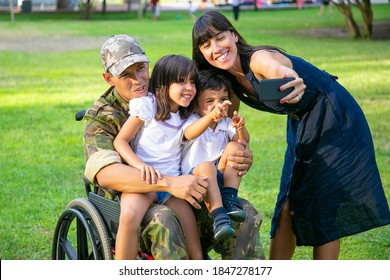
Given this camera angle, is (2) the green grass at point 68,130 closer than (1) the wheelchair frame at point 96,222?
No

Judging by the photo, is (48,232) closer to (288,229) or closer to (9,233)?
(9,233)

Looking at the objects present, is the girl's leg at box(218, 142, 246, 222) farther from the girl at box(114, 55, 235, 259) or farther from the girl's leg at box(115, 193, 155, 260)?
the girl's leg at box(115, 193, 155, 260)

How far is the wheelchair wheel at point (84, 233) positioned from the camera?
12.9 feet

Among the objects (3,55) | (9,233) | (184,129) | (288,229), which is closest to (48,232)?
(9,233)

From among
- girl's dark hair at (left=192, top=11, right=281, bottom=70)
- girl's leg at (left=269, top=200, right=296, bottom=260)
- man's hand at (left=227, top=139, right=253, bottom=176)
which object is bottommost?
girl's leg at (left=269, top=200, right=296, bottom=260)

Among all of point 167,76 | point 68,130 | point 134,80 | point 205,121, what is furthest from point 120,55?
point 68,130

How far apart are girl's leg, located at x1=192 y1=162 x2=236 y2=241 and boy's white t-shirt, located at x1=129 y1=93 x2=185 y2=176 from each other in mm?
161

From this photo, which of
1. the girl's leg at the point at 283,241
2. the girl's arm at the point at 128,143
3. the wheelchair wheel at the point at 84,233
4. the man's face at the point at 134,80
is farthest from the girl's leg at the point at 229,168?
the girl's leg at the point at 283,241

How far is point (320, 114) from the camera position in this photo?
4.30 meters

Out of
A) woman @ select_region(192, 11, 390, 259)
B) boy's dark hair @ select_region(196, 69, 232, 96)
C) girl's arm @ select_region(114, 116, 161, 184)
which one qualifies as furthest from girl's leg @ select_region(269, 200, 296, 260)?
girl's arm @ select_region(114, 116, 161, 184)

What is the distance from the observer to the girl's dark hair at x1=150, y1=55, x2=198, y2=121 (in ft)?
13.1

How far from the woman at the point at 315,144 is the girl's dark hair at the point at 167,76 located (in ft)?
0.62

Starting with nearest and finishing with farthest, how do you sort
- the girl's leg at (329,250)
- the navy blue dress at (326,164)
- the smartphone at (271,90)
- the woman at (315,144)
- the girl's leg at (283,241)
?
the smartphone at (271,90) → the woman at (315,144) → the navy blue dress at (326,164) → the girl's leg at (329,250) → the girl's leg at (283,241)

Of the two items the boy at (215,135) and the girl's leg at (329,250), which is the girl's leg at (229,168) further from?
the girl's leg at (329,250)
